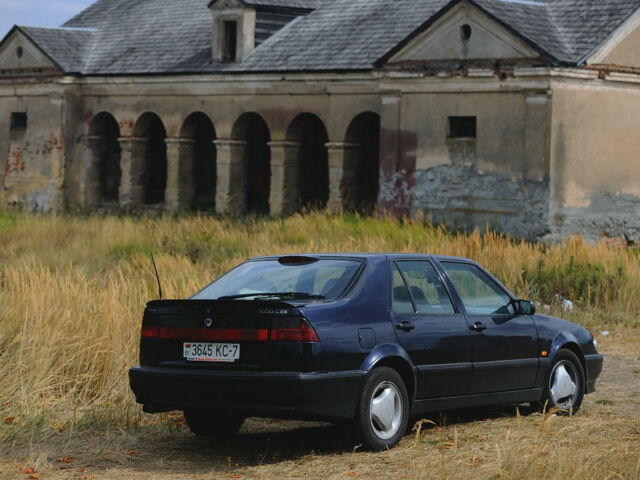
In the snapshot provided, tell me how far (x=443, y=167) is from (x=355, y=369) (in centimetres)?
1857

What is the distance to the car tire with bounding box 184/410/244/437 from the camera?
358 inches

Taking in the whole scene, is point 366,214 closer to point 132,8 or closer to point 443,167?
point 443,167

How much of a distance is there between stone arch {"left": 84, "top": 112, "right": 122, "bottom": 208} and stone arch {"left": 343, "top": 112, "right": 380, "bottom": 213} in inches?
329

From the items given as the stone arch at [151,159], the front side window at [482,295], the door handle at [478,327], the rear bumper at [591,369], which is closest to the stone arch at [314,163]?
the stone arch at [151,159]

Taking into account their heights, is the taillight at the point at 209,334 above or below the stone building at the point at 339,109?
below

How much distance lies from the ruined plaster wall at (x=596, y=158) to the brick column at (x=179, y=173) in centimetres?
1250

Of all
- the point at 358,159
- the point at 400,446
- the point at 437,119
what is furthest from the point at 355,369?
the point at 358,159

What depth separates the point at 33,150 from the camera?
1405 inches

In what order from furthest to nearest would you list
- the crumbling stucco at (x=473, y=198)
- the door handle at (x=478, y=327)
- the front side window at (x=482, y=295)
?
the crumbling stucco at (x=473, y=198) < the front side window at (x=482, y=295) < the door handle at (x=478, y=327)

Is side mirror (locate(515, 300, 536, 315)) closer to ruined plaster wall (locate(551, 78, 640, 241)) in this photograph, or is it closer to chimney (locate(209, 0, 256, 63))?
ruined plaster wall (locate(551, 78, 640, 241))

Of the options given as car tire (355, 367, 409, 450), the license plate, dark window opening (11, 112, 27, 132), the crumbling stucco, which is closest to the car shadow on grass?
car tire (355, 367, 409, 450)

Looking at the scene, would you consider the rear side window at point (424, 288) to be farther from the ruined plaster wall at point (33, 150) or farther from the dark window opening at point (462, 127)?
the ruined plaster wall at point (33, 150)

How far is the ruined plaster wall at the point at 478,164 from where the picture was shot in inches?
977

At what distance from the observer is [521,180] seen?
82.3ft
